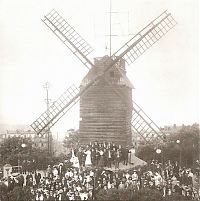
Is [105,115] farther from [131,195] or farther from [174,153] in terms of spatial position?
[131,195]

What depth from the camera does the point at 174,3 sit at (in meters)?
27.4

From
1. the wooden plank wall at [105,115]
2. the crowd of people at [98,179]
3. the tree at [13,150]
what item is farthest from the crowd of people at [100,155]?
the tree at [13,150]

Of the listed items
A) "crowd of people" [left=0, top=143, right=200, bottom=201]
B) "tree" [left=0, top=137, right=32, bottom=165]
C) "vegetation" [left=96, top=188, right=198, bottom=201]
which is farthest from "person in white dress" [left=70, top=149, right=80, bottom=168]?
"vegetation" [left=96, top=188, right=198, bottom=201]

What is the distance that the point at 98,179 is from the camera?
2000 cm

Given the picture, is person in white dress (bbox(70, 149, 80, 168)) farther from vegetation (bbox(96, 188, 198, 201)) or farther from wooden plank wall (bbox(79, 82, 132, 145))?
vegetation (bbox(96, 188, 198, 201))

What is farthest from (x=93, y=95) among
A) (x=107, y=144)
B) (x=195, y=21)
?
(x=195, y=21)

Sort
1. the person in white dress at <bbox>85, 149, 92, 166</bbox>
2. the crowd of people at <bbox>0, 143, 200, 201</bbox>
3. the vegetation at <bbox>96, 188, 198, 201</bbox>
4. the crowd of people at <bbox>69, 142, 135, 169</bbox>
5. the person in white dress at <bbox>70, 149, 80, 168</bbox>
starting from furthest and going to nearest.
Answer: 1. the crowd of people at <bbox>69, 142, 135, 169</bbox>
2. the person in white dress at <bbox>85, 149, 92, 166</bbox>
3. the person in white dress at <bbox>70, 149, 80, 168</bbox>
4. the crowd of people at <bbox>0, 143, 200, 201</bbox>
5. the vegetation at <bbox>96, 188, 198, 201</bbox>

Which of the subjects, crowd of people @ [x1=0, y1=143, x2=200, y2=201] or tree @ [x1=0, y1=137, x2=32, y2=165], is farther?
tree @ [x1=0, y1=137, x2=32, y2=165]

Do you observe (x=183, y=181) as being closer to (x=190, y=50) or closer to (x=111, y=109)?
(x=111, y=109)

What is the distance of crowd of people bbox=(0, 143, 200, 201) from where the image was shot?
58.4 feet

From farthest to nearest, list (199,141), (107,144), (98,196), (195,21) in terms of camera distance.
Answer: (199,141)
(195,21)
(107,144)
(98,196)

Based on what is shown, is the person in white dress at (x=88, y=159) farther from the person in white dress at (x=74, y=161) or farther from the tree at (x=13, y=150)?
the tree at (x=13, y=150)

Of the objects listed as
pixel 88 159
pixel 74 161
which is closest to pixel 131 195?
pixel 88 159

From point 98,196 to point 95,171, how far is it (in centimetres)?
402
